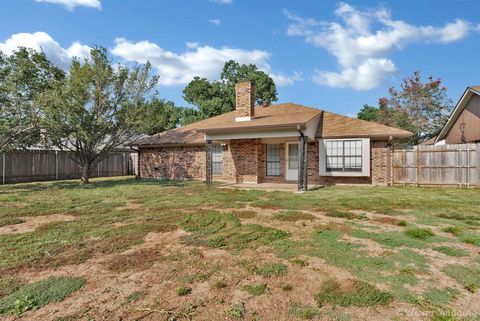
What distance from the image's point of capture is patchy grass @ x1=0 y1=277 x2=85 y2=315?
2.59 metres

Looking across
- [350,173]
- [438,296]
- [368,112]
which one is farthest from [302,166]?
[368,112]

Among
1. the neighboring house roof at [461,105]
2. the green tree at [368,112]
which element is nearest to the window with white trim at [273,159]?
the neighboring house roof at [461,105]

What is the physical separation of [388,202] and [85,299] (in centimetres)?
753

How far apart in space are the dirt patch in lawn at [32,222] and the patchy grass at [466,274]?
639cm

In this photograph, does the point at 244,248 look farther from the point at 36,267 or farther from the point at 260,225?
the point at 36,267

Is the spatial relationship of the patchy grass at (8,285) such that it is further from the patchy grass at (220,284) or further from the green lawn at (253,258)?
the patchy grass at (220,284)

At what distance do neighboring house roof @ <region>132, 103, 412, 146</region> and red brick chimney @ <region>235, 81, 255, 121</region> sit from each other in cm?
39

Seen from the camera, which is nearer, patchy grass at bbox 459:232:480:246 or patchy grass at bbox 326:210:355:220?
patchy grass at bbox 459:232:480:246

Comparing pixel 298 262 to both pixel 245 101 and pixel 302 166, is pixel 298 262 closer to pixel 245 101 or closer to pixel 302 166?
pixel 302 166

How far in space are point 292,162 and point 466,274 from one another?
35.0 ft

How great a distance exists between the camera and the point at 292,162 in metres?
13.8

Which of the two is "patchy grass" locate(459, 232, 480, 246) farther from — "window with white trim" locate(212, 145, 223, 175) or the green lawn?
"window with white trim" locate(212, 145, 223, 175)

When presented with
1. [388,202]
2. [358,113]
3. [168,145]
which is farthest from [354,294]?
[358,113]

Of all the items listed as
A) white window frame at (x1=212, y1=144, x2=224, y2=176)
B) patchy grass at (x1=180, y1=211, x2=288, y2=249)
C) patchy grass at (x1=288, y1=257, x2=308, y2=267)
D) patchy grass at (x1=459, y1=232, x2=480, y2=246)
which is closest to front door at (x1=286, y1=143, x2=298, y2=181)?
white window frame at (x1=212, y1=144, x2=224, y2=176)
